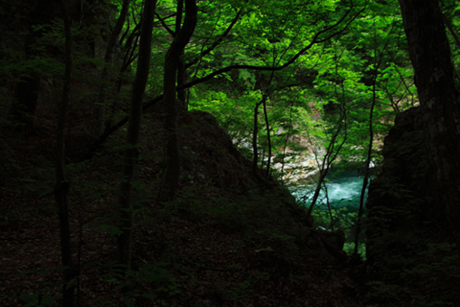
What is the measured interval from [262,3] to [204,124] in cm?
502

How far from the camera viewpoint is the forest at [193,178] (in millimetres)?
2652

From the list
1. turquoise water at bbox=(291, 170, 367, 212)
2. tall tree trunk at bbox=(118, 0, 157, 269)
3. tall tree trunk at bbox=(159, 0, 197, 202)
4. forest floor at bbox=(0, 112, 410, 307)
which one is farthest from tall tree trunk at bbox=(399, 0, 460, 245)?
turquoise water at bbox=(291, 170, 367, 212)

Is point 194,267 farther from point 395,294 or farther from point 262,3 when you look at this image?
point 262,3

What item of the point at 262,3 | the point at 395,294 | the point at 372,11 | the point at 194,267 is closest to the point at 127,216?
the point at 194,267

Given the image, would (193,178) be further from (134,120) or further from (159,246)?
(134,120)

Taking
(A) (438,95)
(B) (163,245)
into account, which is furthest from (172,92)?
(A) (438,95)

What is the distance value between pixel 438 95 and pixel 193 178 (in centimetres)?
666

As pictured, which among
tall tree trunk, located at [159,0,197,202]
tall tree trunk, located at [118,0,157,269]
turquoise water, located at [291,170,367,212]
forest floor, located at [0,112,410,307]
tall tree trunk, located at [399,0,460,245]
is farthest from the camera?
turquoise water, located at [291,170,367,212]

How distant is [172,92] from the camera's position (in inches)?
223

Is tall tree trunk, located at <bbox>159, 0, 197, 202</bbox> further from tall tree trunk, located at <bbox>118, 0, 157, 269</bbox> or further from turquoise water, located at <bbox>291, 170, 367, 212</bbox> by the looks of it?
turquoise water, located at <bbox>291, 170, 367, 212</bbox>

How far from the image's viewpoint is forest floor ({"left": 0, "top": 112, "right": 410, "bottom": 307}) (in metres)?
2.82

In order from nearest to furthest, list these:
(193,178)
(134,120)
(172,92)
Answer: (134,120), (172,92), (193,178)

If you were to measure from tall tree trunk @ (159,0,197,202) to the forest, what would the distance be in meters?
0.03

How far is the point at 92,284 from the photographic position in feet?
10.7
